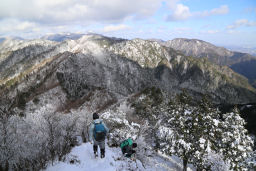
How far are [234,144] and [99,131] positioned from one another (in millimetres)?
17025

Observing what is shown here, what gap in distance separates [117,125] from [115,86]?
116m

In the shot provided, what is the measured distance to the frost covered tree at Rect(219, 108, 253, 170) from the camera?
19.2 metres

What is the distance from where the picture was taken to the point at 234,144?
19516 mm

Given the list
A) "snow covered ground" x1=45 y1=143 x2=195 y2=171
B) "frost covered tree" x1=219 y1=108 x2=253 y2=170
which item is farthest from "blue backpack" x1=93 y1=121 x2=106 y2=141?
"frost covered tree" x1=219 y1=108 x2=253 y2=170

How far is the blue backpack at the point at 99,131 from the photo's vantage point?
36.6 ft

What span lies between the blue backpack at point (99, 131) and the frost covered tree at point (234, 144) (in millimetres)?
15743

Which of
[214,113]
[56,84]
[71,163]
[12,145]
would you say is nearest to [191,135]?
[214,113]

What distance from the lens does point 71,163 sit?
38.4 ft

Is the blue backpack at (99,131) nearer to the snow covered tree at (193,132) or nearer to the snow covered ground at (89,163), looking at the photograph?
the snow covered ground at (89,163)

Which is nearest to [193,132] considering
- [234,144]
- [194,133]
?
[194,133]

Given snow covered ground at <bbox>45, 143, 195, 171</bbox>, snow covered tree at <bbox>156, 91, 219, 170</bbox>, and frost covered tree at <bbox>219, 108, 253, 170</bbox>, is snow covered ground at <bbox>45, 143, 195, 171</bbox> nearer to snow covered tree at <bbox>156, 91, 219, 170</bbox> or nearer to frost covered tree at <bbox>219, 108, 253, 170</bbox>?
snow covered tree at <bbox>156, 91, 219, 170</bbox>

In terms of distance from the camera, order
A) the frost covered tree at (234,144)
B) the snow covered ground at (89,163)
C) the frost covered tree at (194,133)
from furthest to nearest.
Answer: the frost covered tree at (194,133), the frost covered tree at (234,144), the snow covered ground at (89,163)

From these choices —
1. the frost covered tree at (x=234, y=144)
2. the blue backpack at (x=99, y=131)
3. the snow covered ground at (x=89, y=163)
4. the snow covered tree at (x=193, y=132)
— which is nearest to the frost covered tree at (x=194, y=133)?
the snow covered tree at (x=193, y=132)

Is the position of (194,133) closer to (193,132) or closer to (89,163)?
(193,132)
